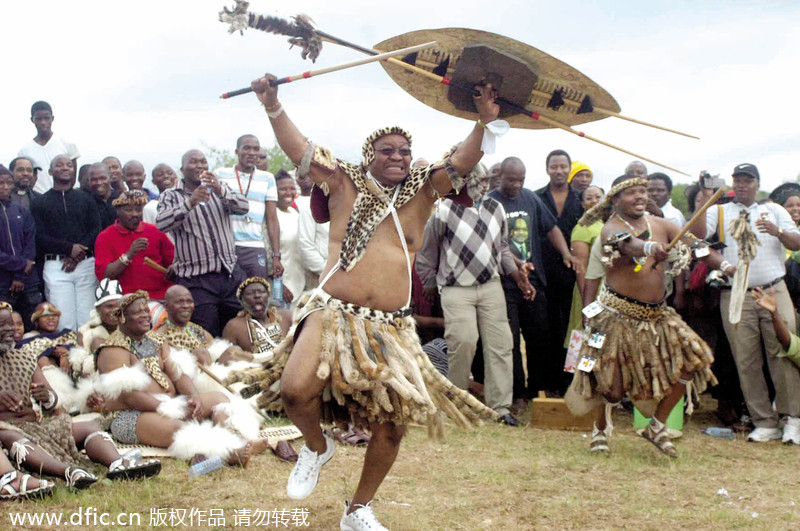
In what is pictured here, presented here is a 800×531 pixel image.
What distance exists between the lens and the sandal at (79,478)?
5566 millimetres

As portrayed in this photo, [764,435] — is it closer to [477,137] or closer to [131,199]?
[477,137]

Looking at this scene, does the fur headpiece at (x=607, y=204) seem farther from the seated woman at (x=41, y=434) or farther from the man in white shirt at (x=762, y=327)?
the seated woman at (x=41, y=434)

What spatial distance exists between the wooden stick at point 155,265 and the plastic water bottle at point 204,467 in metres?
2.52

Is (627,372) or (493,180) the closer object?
(627,372)

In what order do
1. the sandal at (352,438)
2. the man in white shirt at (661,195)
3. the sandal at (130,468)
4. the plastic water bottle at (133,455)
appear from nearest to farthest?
the sandal at (130,468)
the plastic water bottle at (133,455)
the sandal at (352,438)
the man in white shirt at (661,195)

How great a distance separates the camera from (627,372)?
7.30 metres

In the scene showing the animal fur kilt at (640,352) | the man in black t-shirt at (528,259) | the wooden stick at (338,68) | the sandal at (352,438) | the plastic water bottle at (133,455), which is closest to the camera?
the wooden stick at (338,68)

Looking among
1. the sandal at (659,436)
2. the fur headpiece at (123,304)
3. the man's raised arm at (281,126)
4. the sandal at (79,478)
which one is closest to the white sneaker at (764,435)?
the sandal at (659,436)

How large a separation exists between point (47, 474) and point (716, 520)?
14.4 ft

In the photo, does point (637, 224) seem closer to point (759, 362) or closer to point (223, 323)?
point (759, 362)

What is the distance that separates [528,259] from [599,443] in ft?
7.96

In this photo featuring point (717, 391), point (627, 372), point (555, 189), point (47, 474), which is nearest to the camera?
point (47, 474)

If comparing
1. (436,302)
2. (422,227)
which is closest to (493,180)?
(436,302)

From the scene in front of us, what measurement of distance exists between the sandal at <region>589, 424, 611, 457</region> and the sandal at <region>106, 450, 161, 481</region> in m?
3.72
